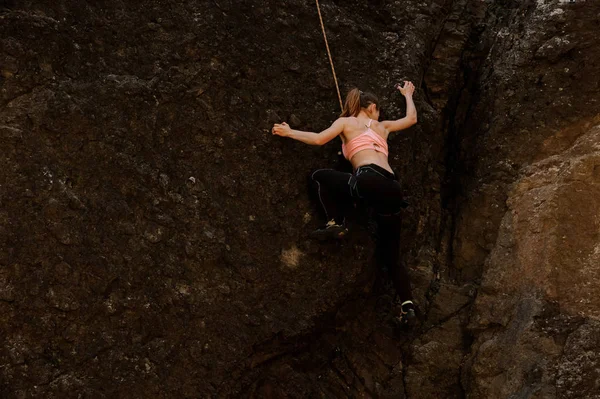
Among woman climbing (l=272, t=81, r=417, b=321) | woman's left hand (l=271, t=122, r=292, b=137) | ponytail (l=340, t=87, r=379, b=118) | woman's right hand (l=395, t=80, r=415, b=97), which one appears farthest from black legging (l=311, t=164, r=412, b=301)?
woman's right hand (l=395, t=80, r=415, b=97)

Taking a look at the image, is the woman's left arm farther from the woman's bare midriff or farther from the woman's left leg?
the woman's left leg

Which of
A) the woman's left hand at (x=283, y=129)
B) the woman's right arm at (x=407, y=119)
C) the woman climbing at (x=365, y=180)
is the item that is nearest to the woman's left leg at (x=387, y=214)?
the woman climbing at (x=365, y=180)

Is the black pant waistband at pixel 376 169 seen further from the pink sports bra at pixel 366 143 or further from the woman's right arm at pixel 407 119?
the woman's right arm at pixel 407 119

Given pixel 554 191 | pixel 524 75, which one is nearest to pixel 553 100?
pixel 524 75

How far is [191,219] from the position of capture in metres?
6.23

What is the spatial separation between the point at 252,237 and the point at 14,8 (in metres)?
2.46

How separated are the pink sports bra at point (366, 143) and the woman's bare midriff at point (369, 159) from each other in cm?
3

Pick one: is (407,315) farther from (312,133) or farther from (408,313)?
(312,133)

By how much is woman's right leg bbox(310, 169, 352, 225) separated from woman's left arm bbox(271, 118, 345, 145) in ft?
0.81

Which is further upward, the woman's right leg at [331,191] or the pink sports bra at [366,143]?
the pink sports bra at [366,143]

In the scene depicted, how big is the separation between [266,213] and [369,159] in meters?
0.89

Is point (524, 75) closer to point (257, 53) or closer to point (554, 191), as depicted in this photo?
point (554, 191)

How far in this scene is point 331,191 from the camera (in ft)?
21.0

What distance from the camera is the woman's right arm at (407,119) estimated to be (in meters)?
6.73
